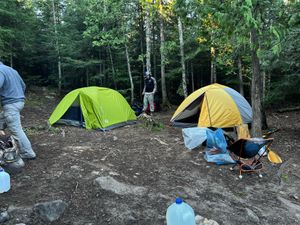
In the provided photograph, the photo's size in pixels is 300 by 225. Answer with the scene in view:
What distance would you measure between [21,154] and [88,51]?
37.5 feet

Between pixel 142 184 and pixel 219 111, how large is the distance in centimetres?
445

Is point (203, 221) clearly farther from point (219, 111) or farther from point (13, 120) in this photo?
point (219, 111)

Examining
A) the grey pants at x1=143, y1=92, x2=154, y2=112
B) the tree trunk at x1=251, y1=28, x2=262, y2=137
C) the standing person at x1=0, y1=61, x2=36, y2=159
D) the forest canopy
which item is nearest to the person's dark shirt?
the grey pants at x1=143, y1=92, x2=154, y2=112

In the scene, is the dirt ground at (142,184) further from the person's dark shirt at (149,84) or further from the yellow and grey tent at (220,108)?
the person's dark shirt at (149,84)

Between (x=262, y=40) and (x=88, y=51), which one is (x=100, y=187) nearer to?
(x=262, y=40)

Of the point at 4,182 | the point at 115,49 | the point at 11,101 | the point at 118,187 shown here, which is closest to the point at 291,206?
the point at 118,187

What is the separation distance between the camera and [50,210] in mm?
3400

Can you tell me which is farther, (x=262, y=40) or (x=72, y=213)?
(x=262, y=40)

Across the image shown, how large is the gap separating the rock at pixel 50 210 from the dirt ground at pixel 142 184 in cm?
7

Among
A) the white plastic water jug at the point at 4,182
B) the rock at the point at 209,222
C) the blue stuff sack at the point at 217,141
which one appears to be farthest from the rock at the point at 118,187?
the blue stuff sack at the point at 217,141

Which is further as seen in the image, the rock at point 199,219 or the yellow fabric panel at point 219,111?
the yellow fabric panel at point 219,111

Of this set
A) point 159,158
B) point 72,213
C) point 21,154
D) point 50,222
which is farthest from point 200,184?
point 21,154

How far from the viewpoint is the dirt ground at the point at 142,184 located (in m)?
3.58

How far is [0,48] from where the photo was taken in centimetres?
1198
